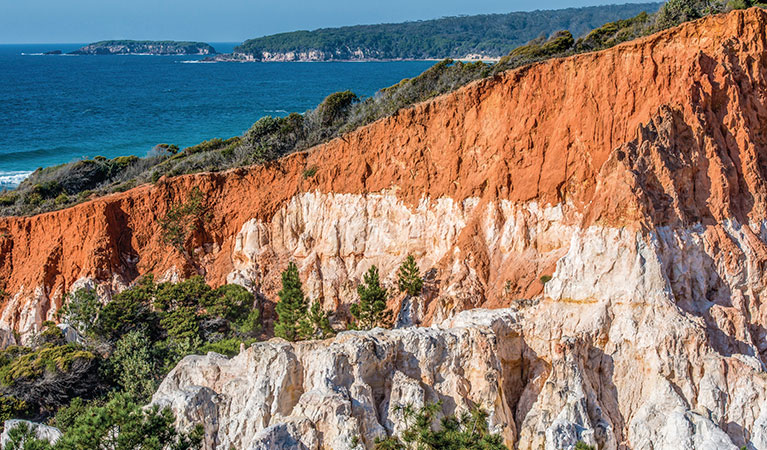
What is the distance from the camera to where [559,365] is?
65.0 feet

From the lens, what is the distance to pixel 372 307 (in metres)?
28.7

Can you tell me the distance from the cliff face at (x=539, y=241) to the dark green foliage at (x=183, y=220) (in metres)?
0.46

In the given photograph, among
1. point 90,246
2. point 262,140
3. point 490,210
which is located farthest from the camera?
point 262,140

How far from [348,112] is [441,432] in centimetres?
2541

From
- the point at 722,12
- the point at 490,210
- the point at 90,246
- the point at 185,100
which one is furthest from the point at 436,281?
the point at 185,100

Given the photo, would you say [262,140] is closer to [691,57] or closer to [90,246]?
[90,246]

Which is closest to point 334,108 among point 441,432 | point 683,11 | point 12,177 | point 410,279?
point 410,279

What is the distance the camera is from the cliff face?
19.3 m

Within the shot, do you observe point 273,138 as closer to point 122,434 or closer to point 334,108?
point 334,108

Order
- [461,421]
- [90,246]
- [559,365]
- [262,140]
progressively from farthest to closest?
1. [262,140]
2. [90,246]
3. [559,365]
4. [461,421]

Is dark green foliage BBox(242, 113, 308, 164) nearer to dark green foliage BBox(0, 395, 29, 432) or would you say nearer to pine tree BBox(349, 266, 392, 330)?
pine tree BBox(349, 266, 392, 330)

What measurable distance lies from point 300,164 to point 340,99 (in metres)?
6.82

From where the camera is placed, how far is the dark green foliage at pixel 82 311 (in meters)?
30.5

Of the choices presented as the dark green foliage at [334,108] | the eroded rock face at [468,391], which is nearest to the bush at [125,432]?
the eroded rock face at [468,391]
